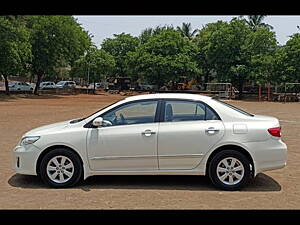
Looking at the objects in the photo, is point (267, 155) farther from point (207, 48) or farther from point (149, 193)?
point (207, 48)

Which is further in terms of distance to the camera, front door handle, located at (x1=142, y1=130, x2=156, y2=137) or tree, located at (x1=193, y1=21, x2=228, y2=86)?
tree, located at (x1=193, y1=21, x2=228, y2=86)

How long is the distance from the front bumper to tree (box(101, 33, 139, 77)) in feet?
197

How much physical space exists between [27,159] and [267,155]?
12.6 feet

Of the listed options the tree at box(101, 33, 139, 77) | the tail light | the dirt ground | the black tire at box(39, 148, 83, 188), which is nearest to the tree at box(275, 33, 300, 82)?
the tree at box(101, 33, 139, 77)

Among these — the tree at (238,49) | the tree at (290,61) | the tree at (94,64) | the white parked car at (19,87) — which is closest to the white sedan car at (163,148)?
the tree at (290,61)

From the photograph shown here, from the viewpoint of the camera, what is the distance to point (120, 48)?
220 ft

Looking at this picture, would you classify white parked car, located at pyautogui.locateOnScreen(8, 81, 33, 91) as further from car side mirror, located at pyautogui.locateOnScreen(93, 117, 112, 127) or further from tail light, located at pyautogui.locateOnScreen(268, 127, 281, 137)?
tail light, located at pyautogui.locateOnScreen(268, 127, 281, 137)

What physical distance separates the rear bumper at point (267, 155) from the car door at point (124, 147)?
1.54m

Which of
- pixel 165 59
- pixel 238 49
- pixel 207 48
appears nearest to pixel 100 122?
pixel 238 49

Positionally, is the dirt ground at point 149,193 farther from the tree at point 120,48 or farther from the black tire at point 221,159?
the tree at point 120,48

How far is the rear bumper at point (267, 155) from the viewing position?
237 inches

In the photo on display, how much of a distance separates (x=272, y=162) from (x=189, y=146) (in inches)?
52.7

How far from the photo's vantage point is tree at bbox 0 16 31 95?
35188 mm
